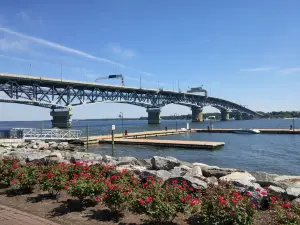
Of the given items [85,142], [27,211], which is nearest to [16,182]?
[27,211]

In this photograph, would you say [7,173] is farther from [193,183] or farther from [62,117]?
[62,117]

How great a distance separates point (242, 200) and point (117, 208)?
3.23 meters

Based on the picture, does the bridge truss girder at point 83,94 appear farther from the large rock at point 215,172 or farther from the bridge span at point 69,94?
the large rock at point 215,172

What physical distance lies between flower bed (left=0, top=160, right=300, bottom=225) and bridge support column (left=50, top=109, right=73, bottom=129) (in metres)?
85.1

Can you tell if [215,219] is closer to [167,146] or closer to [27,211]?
[27,211]

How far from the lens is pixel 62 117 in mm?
93562

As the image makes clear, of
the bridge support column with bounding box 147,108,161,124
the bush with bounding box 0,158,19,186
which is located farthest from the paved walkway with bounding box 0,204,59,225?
the bridge support column with bounding box 147,108,161,124

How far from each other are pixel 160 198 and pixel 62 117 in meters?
92.0

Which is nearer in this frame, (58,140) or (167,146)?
(167,146)

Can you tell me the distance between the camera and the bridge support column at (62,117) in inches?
3647

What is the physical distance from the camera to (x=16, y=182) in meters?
9.65

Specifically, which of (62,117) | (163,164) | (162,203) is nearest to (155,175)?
(163,164)

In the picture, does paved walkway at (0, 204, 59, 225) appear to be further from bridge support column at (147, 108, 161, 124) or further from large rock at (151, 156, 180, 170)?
bridge support column at (147, 108, 161, 124)

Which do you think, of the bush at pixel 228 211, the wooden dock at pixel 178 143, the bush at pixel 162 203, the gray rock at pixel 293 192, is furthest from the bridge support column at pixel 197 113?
the bush at pixel 228 211
